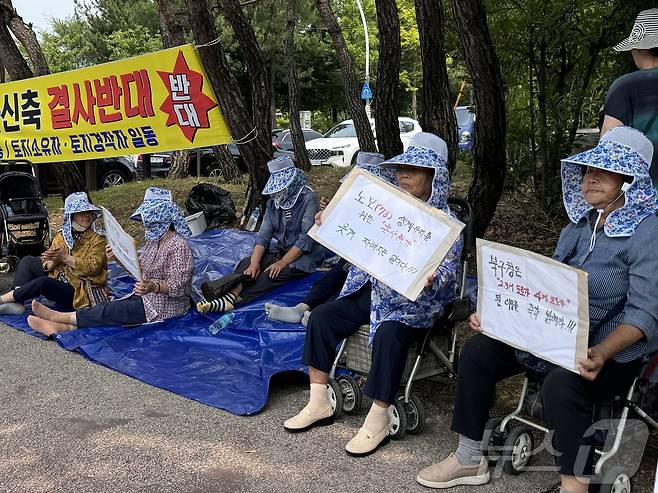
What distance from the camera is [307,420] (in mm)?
4031

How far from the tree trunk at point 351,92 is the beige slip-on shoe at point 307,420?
6.96 m

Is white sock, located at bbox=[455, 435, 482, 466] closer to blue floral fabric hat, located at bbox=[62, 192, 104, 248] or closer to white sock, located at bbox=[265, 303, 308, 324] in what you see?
white sock, located at bbox=[265, 303, 308, 324]

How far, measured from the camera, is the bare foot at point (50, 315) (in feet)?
19.0

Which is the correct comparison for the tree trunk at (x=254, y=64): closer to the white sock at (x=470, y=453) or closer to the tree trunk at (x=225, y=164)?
the tree trunk at (x=225, y=164)

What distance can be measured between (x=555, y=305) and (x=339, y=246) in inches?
49.2

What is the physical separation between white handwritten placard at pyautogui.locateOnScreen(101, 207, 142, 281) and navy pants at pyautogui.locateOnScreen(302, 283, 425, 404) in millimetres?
1724

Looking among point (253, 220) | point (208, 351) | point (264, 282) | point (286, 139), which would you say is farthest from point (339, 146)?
point (208, 351)

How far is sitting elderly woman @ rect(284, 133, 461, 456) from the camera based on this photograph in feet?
12.2

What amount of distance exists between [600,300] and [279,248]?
3.46 meters

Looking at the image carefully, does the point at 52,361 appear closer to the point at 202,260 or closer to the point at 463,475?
the point at 202,260

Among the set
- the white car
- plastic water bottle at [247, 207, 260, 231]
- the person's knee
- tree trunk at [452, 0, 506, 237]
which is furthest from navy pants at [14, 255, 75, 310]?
the white car

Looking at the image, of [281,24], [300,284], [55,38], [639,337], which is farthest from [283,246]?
[55,38]

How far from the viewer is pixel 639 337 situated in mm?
2963

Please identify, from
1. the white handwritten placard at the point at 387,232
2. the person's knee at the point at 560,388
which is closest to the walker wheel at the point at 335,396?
the white handwritten placard at the point at 387,232
